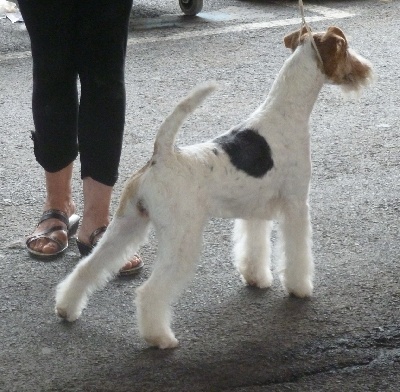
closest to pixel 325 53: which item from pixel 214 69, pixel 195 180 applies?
pixel 195 180

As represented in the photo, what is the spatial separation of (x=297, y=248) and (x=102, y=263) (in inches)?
31.0

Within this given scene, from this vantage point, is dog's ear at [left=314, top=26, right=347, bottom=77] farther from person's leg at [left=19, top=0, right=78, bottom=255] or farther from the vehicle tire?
the vehicle tire

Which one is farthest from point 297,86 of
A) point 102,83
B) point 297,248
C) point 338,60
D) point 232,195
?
point 102,83

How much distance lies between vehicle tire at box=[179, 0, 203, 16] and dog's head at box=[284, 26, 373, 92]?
4.96m

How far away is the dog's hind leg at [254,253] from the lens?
12.0 feet

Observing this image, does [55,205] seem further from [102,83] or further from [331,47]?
[331,47]

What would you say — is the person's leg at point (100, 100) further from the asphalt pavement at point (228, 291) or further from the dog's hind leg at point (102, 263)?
the dog's hind leg at point (102, 263)

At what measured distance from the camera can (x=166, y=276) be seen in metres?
3.13

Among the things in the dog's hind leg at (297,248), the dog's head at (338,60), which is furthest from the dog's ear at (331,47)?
the dog's hind leg at (297,248)

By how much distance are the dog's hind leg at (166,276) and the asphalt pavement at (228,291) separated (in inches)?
3.8

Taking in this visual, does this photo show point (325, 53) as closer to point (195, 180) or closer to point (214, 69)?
point (195, 180)

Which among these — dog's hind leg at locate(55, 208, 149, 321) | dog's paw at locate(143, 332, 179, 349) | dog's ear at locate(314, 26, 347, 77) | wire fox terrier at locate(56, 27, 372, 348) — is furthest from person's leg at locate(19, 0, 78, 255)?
dog's ear at locate(314, 26, 347, 77)

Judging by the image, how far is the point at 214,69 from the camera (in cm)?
688

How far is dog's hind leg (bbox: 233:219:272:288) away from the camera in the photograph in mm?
3645
